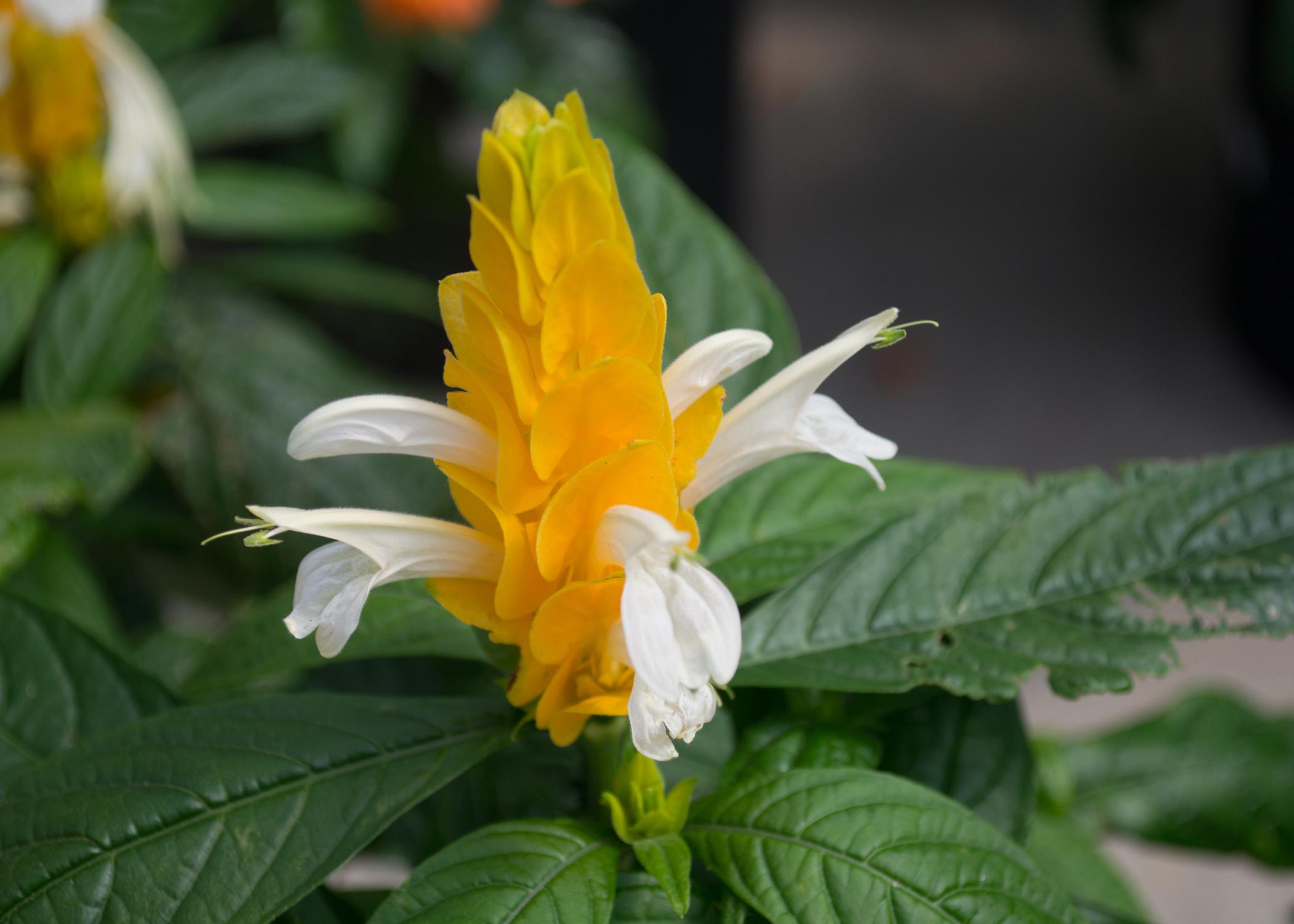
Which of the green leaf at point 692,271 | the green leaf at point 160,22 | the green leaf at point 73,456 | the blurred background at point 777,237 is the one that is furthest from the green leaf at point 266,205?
the green leaf at point 692,271

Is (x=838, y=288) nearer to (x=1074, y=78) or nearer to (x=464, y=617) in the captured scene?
(x=1074, y=78)

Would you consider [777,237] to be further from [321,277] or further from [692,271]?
[692,271]

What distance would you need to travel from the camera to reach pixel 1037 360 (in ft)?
8.10

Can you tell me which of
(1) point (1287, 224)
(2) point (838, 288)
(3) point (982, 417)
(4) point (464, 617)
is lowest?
(3) point (982, 417)

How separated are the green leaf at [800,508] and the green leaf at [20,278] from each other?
58 centimetres

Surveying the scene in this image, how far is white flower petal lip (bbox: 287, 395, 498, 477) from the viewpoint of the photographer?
31cm

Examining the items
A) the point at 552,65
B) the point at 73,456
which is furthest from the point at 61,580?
the point at 552,65

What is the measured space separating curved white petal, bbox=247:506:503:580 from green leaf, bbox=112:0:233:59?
0.77m

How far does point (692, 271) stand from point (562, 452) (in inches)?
7.8

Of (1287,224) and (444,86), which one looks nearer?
(444,86)

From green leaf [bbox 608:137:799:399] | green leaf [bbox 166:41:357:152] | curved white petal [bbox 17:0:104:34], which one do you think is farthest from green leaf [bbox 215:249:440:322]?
green leaf [bbox 608:137:799:399]

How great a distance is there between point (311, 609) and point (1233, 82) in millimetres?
2964

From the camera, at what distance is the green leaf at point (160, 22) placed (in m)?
0.91

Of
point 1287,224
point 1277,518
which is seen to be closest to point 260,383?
point 1277,518
